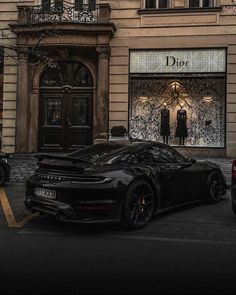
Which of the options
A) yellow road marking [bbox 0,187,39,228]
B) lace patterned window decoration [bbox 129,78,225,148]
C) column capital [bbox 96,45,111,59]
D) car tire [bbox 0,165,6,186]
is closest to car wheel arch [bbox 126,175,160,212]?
yellow road marking [bbox 0,187,39,228]

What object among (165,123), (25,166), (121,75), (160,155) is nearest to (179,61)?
(121,75)

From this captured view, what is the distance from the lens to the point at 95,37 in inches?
741

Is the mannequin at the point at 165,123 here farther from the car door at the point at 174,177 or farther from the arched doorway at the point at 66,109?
the car door at the point at 174,177

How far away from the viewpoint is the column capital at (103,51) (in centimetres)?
1881

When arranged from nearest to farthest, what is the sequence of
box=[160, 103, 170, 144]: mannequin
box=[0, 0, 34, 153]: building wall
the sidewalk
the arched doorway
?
the sidewalk < box=[160, 103, 170, 144]: mannequin < the arched doorway < box=[0, 0, 34, 153]: building wall

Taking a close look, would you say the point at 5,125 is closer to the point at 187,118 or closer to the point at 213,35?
the point at 187,118

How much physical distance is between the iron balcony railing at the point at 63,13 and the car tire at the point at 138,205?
1299 centimetres

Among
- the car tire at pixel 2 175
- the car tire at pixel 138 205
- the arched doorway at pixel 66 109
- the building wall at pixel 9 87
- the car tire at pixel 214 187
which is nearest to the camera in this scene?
the car tire at pixel 138 205

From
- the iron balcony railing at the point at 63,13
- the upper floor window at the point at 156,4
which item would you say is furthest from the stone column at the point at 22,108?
the upper floor window at the point at 156,4

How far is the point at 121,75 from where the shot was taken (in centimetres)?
1961

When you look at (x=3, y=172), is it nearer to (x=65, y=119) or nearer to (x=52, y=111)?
(x=65, y=119)

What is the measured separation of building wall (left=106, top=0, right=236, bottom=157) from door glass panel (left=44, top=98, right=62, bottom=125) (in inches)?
94.5

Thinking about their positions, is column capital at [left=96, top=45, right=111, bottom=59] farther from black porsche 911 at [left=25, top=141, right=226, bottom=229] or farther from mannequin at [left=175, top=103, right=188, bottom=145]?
black porsche 911 at [left=25, top=141, right=226, bottom=229]

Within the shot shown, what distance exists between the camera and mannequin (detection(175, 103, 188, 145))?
1964 cm
